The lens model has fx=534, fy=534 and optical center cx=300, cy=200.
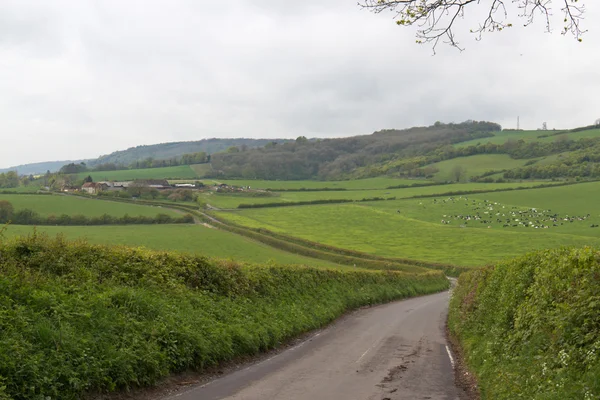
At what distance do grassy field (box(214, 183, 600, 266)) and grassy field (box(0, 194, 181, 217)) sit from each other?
1556cm

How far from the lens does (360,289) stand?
35.8 meters

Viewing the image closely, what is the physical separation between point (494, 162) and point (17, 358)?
7287 inches

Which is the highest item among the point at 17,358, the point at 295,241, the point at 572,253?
the point at 572,253

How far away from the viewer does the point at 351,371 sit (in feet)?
46.9

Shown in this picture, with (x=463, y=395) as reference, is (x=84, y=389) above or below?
above

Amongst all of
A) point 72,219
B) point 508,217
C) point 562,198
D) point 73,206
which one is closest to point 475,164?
point 562,198

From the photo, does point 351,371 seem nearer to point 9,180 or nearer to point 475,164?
point 9,180

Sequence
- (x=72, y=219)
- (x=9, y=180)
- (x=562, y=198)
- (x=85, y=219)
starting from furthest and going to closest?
(x=9, y=180)
(x=562, y=198)
(x=85, y=219)
(x=72, y=219)

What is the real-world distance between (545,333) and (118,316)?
945 centimetres

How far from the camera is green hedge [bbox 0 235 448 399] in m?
9.71

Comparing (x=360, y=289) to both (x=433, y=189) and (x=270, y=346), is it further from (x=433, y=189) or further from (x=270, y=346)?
(x=433, y=189)

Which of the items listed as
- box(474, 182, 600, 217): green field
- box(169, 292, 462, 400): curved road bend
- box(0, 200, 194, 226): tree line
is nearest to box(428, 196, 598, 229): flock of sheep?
box(474, 182, 600, 217): green field

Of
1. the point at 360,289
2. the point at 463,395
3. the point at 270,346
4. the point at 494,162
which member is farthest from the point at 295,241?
the point at 494,162

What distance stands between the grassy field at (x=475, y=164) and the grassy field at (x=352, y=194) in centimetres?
2394
